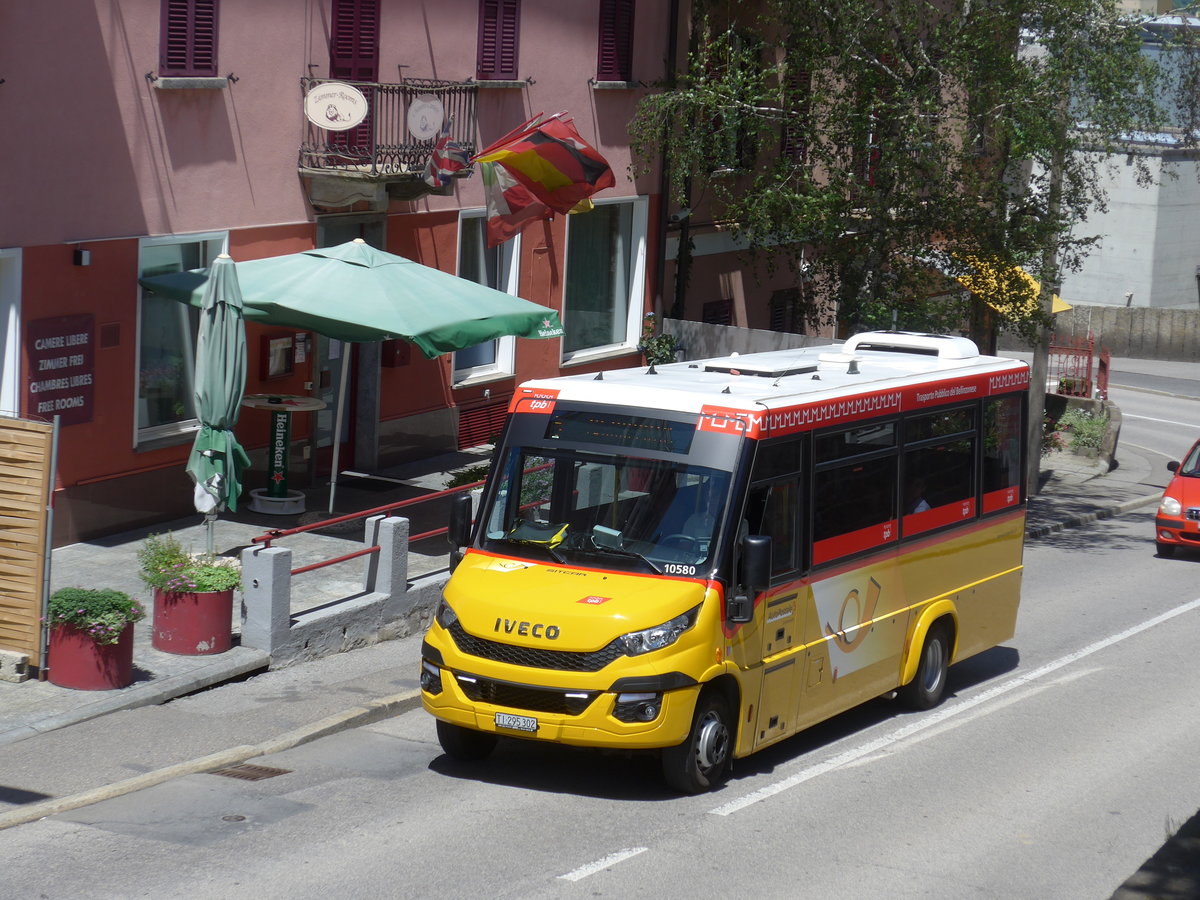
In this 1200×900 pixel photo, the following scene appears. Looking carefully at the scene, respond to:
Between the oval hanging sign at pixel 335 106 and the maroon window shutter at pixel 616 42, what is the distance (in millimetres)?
6591

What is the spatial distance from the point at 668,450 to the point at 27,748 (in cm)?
456

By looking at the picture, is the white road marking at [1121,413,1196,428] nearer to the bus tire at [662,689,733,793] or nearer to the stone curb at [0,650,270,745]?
the stone curb at [0,650,270,745]

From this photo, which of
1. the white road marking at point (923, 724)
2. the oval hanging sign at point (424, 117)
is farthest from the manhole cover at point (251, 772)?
the oval hanging sign at point (424, 117)

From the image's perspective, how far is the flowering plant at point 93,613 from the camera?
11.3 meters

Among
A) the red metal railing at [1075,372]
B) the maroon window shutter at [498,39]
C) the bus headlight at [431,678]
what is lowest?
the bus headlight at [431,678]

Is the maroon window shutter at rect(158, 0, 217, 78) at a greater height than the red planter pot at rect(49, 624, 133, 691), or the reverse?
the maroon window shutter at rect(158, 0, 217, 78)

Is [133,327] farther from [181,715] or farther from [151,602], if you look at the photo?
[181,715]

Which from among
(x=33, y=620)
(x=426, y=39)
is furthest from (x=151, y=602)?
(x=426, y=39)

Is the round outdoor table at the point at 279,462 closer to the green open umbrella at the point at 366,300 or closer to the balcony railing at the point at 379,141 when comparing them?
the green open umbrella at the point at 366,300

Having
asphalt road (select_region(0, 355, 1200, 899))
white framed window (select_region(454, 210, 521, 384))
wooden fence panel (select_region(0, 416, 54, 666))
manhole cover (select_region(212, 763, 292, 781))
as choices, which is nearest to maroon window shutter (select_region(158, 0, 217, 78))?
white framed window (select_region(454, 210, 521, 384))

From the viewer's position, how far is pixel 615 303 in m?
25.4

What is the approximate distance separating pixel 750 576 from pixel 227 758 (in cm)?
364

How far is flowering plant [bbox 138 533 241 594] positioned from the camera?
40.6 ft

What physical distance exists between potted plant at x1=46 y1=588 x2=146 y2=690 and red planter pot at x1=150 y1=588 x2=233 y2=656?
34.0 inches
